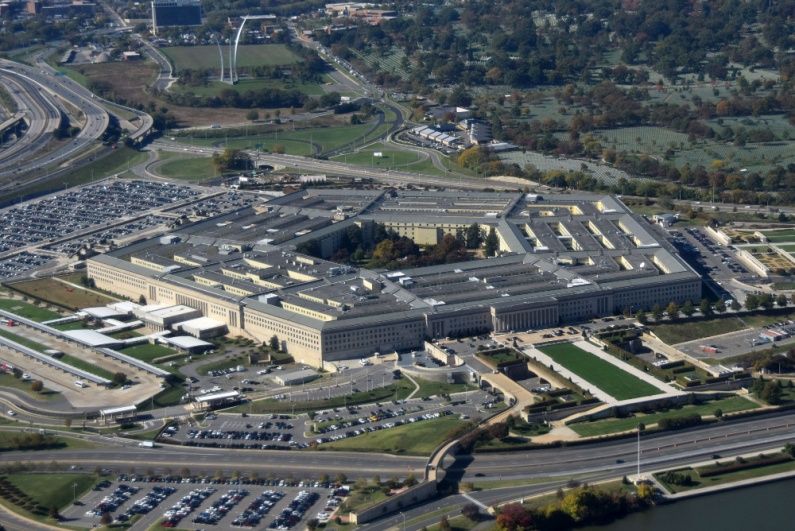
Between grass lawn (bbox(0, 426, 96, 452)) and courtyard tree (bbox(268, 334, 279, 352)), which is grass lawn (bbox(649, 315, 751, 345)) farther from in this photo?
grass lawn (bbox(0, 426, 96, 452))

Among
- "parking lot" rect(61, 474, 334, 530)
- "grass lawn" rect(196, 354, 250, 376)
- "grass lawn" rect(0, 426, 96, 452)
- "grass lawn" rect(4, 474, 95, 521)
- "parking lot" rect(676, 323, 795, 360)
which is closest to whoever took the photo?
"parking lot" rect(61, 474, 334, 530)

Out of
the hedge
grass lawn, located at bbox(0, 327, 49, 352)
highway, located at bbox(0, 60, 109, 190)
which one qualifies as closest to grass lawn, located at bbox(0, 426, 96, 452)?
grass lawn, located at bbox(0, 327, 49, 352)

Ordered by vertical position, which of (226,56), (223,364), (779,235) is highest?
(226,56)

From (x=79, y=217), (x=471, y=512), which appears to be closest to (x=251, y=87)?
(x=79, y=217)

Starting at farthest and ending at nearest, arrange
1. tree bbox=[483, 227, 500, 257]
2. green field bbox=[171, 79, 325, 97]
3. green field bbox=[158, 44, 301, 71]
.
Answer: green field bbox=[158, 44, 301, 71] → green field bbox=[171, 79, 325, 97] → tree bbox=[483, 227, 500, 257]

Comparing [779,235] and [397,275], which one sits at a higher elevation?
[397,275]

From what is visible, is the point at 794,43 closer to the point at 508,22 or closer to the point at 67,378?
the point at 508,22

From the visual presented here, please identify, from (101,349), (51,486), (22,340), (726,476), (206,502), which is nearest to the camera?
(206,502)

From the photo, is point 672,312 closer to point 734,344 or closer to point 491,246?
point 734,344
